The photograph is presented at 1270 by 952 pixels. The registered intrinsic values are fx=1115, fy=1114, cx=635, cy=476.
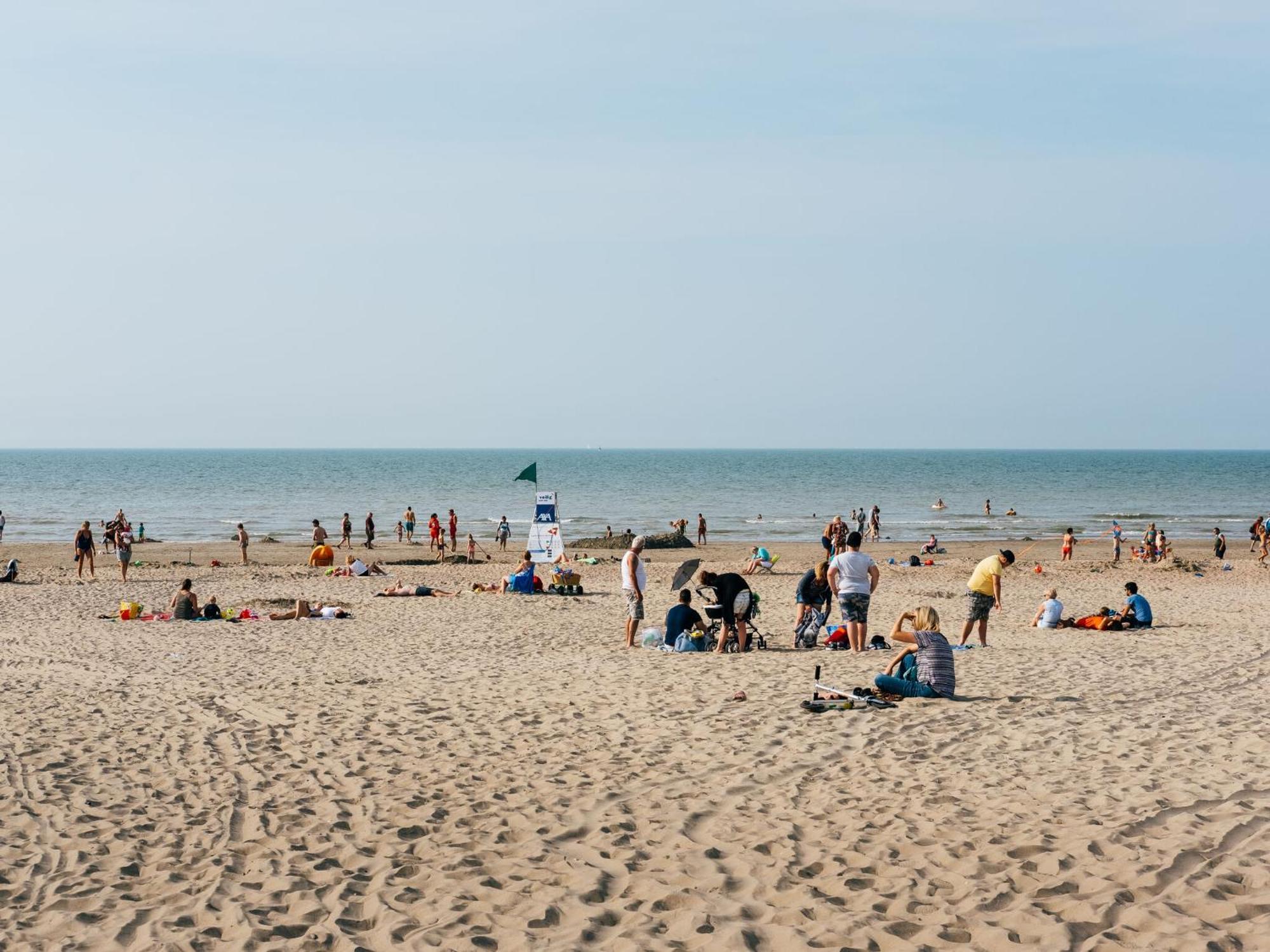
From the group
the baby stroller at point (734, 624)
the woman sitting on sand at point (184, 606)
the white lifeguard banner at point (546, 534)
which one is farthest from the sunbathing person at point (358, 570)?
the baby stroller at point (734, 624)

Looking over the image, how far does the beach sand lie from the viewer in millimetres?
5484

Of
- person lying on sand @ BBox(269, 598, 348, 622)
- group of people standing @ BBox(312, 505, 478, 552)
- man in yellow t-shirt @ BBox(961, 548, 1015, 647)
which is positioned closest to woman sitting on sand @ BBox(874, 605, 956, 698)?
man in yellow t-shirt @ BBox(961, 548, 1015, 647)

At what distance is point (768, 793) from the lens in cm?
741

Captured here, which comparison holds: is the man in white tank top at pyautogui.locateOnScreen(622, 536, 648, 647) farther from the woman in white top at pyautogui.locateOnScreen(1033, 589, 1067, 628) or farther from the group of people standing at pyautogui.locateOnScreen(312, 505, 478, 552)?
the group of people standing at pyautogui.locateOnScreen(312, 505, 478, 552)

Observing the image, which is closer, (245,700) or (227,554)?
(245,700)

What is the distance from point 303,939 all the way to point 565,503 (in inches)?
2739

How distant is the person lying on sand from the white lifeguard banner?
722cm

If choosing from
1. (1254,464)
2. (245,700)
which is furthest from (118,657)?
(1254,464)

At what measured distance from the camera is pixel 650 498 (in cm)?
7925

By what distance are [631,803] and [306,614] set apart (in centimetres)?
1220

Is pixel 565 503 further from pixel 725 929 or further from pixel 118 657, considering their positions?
pixel 725 929

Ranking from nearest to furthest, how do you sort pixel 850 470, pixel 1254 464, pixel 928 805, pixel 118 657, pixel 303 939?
pixel 303 939
pixel 928 805
pixel 118 657
pixel 850 470
pixel 1254 464

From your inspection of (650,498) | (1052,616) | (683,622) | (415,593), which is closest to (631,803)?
(683,622)

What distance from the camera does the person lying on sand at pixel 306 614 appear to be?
707 inches
